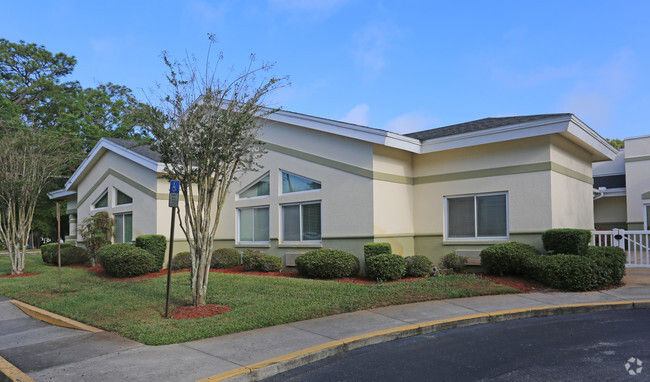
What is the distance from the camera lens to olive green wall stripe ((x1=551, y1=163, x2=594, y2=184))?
12.7 metres

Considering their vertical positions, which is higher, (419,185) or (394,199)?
(419,185)

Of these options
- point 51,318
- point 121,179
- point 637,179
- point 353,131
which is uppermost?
point 353,131

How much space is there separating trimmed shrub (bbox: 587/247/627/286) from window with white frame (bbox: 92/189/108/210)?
1858 cm

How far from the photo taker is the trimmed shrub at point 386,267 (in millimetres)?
11797

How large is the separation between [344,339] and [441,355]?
1444mm

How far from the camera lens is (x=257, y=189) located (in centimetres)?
1662

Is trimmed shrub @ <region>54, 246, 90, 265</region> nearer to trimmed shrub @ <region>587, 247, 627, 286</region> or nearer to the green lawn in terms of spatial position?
the green lawn

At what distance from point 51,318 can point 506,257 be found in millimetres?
10241

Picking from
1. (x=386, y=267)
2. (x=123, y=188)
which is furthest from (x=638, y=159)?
(x=123, y=188)

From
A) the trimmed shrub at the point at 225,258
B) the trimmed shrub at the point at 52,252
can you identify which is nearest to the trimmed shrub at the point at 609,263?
the trimmed shrub at the point at 225,258

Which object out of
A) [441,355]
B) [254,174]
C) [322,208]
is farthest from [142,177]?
[441,355]

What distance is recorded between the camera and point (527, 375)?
5.36 meters

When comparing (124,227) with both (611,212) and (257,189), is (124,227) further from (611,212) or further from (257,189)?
(611,212)

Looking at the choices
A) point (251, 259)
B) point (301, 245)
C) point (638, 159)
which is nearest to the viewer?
point (301, 245)
